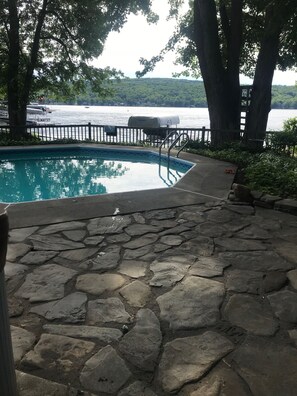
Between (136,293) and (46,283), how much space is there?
82 centimetres

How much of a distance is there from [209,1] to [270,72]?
127 inches

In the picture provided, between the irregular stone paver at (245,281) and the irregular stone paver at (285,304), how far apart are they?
0.49 ft

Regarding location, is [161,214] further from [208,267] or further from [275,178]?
→ [275,178]

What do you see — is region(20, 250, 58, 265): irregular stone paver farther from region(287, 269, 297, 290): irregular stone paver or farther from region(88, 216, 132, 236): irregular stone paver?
region(287, 269, 297, 290): irregular stone paver

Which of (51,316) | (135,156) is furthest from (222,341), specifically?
(135,156)

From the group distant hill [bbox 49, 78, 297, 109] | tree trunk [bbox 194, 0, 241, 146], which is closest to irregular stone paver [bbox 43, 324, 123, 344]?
tree trunk [bbox 194, 0, 241, 146]

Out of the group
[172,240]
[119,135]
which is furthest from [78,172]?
[172,240]

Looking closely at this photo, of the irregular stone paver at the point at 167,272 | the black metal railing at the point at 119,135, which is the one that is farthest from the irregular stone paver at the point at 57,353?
the black metal railing at the point at 119,135

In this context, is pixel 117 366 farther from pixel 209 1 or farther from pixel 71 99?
pixel 71 99

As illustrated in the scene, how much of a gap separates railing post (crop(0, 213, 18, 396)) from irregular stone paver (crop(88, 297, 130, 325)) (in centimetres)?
92

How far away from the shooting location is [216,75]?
11.4 meters

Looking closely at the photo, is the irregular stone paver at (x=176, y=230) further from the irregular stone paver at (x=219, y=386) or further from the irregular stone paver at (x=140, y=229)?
the irregular stone paver at (x=219, y=386)

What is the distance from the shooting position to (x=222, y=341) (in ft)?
7.16

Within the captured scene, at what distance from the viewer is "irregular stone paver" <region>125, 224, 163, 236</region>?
4.11 m
